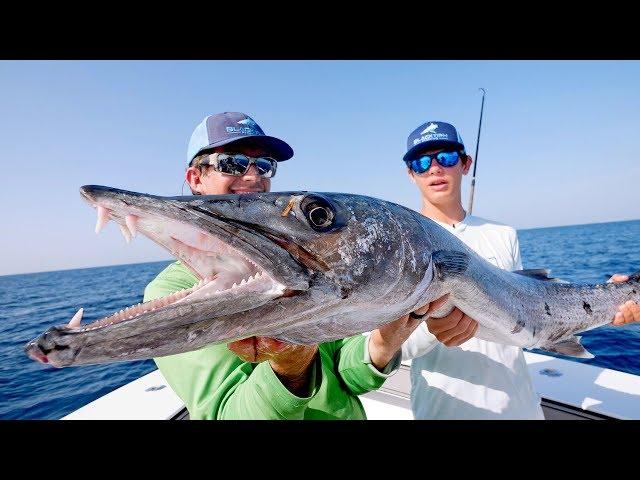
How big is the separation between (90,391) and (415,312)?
999 cm

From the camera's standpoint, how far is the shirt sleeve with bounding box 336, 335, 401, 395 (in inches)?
98.0

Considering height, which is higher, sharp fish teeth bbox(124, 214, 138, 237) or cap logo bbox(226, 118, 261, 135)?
cap logo bbox(226, 118, 261, 135)

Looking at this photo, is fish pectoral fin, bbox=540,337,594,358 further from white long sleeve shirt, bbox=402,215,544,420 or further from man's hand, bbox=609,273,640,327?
white long sleeve shirt, bbox=402,215,544,420

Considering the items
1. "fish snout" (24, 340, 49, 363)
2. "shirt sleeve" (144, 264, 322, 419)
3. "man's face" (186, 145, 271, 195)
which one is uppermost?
"man's face" (186, 145, 271, 195)

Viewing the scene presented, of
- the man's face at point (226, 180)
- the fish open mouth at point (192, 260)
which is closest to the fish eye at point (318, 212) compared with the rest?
the fish open mouth at point (192, 260)

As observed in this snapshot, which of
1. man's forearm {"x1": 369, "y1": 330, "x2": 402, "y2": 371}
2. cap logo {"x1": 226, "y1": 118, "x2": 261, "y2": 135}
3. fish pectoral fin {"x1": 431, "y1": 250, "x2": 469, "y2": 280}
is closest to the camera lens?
fish pectoral fin {"x1": 431, "y1": 250, "x2": 469, "y2": 280}

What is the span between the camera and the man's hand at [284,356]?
1679 mm

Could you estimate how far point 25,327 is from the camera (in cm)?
1719

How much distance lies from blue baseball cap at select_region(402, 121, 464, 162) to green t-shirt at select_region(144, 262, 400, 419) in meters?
2.36

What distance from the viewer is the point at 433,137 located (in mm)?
3898

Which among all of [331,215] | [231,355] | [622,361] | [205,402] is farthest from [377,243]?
[622,361]

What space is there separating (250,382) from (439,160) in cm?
A: 313

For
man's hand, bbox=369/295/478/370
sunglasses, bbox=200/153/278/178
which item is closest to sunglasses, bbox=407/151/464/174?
sunglasses, bbox=200/153/278/178
